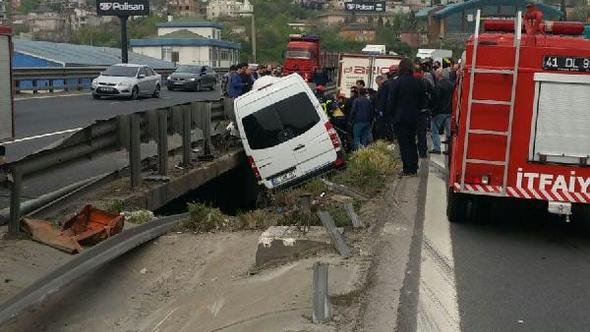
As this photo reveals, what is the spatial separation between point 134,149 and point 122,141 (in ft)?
0.63

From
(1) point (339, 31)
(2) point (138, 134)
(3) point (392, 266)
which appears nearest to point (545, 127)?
(3) point (392, 266)

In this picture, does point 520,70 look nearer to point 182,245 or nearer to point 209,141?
point 182,245

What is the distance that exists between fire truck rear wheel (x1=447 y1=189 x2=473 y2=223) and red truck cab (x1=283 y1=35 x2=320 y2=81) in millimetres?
41795

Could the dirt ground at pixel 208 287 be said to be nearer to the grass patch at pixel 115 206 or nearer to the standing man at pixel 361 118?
the grass patch at pixel 115 206

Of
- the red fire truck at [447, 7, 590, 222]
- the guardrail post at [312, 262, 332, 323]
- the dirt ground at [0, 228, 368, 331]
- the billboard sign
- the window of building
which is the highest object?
the billboard sign

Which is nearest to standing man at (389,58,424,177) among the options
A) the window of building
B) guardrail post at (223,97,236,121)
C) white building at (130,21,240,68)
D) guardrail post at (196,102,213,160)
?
guardrail post at (196,102,213,160)

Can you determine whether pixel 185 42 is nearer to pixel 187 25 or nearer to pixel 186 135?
pixel 187 25

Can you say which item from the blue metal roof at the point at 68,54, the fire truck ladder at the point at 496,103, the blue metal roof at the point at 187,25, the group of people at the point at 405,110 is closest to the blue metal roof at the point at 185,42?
the blue metal roof at the point at 187,25

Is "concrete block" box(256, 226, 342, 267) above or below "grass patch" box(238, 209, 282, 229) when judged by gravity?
above

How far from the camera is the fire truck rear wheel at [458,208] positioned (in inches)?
344

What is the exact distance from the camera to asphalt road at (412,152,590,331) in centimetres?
556

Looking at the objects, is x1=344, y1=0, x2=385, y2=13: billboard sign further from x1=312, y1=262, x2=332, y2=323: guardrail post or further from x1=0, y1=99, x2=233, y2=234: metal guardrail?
x1=312, y1=262, x2=332, y2=323: guardrail post

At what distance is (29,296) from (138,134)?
475 centimetres

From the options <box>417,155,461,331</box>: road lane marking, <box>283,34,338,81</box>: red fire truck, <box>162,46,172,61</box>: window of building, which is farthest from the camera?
<box>162,46,172,61</box>: window of building
